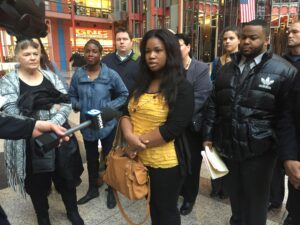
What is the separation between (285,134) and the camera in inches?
73.8

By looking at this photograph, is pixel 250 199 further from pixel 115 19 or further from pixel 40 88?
pixel 115 19

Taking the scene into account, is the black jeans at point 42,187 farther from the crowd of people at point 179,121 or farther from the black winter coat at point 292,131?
the black winter coat at point 292,131

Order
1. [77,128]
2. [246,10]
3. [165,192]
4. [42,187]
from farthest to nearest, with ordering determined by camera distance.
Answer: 1. [246,10]
2. [42,187]
3. [165,192]
4. [77,128]

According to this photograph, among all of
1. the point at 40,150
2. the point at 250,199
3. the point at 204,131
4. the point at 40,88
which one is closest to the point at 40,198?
the point at 40,88

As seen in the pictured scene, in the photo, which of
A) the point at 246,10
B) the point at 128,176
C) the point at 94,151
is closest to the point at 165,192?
the point at 128,176

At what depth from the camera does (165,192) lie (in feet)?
6.79

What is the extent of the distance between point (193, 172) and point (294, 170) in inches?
49.3

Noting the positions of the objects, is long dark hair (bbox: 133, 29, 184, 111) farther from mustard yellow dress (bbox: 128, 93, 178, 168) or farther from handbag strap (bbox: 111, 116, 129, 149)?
handbag strap (bbox: 111, 116, 129, 149)

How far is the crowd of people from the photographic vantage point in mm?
1943

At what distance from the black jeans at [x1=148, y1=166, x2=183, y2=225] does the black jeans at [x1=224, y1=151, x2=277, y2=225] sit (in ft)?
1.64

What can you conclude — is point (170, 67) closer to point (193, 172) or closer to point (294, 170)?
point (294, 170)

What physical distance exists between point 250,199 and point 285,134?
2.13ft

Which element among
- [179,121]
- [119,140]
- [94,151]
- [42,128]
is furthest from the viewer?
[94,151]

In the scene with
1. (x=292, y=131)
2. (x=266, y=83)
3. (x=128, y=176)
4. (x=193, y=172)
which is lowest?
(x=193, y=172)
